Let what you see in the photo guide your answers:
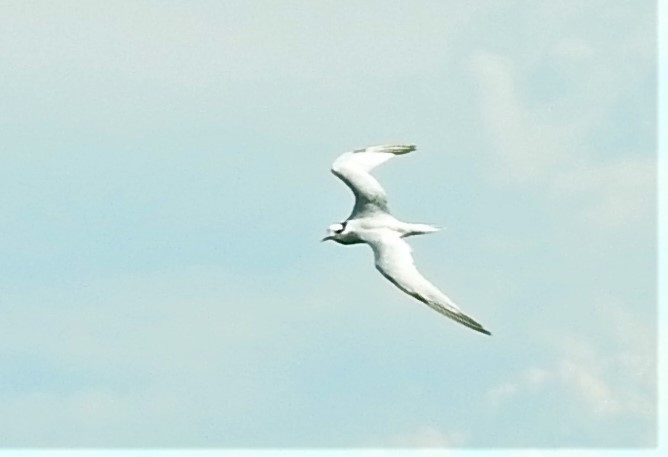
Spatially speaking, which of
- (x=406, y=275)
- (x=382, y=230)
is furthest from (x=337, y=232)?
(x=406, y=275)

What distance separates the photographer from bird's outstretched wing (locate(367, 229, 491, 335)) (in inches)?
786

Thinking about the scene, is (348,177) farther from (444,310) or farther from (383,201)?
(444,310)

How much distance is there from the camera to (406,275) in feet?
71.7

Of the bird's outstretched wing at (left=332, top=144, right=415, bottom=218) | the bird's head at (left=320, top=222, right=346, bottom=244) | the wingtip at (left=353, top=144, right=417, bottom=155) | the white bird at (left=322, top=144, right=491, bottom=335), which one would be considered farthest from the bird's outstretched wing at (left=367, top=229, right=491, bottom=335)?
the wingtip at (left=353, top=144, right=417, bottom=155)

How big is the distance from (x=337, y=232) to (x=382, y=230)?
38.5 inches

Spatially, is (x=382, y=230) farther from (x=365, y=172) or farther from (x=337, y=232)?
(x=365, y=172)

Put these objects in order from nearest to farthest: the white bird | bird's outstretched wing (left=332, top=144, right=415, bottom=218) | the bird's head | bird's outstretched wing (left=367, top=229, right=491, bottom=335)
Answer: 1. bird's outstretched wing (left=367, top=229, right=491, bottom=335)
2. the white bird
3. the bird's head
4. bird's outstretched wing (left=332, top=144, right=415, bottom=218)

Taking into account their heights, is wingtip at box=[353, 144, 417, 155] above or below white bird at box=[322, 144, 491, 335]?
above

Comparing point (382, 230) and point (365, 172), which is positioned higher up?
point (365, 172)

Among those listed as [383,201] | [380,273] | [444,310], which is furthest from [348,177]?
[444,310]

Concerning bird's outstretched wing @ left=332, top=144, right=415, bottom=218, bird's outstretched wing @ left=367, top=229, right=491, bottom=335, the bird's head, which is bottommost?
bird's outstretched wing @ left=367, top=229, right=491, bottom=335

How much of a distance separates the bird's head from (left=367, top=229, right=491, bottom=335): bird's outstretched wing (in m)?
0.82

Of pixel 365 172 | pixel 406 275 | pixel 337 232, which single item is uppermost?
pixel 365 172

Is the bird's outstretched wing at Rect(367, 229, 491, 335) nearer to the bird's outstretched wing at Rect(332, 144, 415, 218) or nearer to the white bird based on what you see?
the white bird
